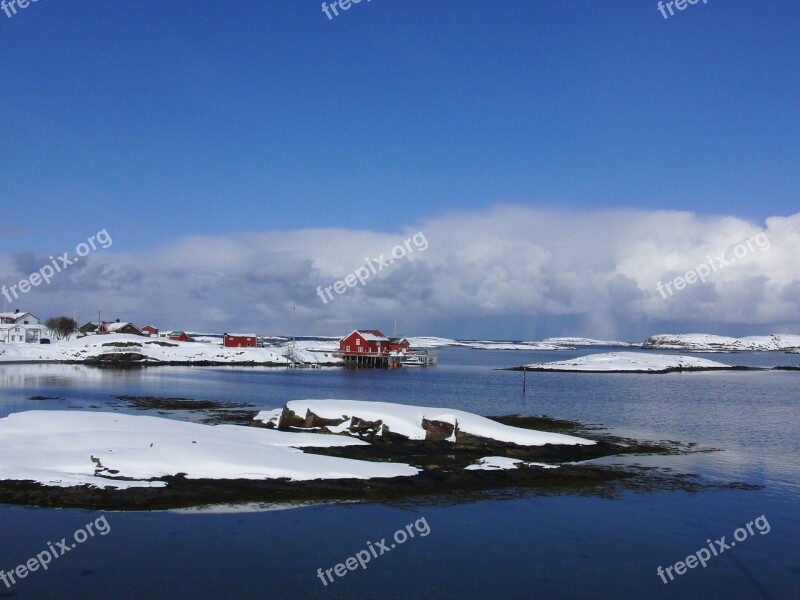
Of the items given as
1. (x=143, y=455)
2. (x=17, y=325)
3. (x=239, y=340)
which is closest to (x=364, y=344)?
(x=239, y=340)

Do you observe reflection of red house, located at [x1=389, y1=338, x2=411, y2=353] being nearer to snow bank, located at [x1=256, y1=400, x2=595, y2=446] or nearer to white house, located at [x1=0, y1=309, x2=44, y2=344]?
white house, located at [x1=0, y1=309, x2=44, y2=344]

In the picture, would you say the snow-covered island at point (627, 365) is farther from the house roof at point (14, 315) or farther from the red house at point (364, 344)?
the house roof at point (14, 315)

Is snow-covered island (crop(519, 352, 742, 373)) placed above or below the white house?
below

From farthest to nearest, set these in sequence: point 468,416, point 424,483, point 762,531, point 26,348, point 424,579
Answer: point 26,348 < point 468,416 < point 424,483 < point 762,531 < point 424,579

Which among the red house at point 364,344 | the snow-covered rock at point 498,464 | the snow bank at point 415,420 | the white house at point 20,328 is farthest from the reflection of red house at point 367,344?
the snow-covered rock at point 498,464

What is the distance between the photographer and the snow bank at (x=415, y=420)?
2388cm

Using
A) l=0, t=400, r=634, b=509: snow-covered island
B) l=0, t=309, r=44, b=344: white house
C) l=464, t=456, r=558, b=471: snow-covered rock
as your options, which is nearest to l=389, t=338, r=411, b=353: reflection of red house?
l=0, t=309, r=44, b=344: white house

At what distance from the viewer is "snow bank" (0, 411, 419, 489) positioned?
54.0 ft

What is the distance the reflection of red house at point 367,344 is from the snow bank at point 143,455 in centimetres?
7838

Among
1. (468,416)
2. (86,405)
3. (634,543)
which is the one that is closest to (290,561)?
(634,543)

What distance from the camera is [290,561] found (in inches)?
464

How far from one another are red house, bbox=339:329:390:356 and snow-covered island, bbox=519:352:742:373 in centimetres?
2354

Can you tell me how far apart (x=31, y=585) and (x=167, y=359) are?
8541 centimetres

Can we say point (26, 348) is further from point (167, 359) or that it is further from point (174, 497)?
point (174, 497)
